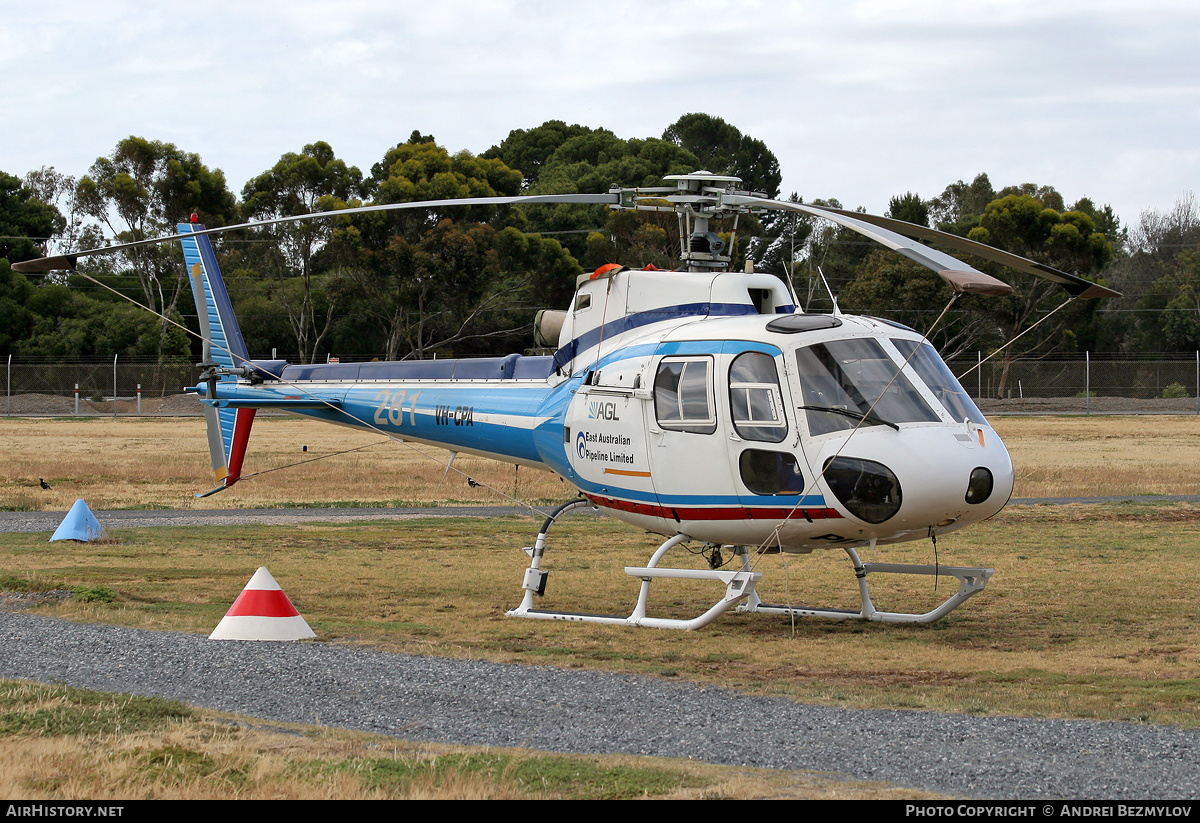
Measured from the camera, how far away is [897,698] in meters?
8.12

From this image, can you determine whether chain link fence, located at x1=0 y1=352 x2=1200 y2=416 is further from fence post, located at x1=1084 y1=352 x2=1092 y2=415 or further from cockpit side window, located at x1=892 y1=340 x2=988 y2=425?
cockpit side window, located at x1=892 y1=340 x2=988 y2=425

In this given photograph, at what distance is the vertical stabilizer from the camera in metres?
16.3

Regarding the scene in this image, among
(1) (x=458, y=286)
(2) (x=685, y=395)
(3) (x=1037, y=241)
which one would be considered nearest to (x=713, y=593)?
(2) (x=685, y=395)

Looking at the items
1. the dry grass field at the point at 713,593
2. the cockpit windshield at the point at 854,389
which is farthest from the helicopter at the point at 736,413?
the dry grass field at the point at 713,593

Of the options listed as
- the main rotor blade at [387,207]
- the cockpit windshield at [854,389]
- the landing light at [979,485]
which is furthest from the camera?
the main rotor blade at [387,207]

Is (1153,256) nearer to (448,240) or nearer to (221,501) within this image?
(448,240)

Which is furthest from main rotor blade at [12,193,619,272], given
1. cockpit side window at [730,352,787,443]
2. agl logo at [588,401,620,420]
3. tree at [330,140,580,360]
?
tree at [330,140,580,360]

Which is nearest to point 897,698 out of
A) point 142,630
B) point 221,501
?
point 142,630

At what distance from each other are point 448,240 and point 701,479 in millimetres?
40630

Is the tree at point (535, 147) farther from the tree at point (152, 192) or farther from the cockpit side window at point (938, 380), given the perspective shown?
the cockpit side window at point (938, 380)

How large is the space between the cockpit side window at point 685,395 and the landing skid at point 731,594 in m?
1.23

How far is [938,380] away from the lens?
34.6ft

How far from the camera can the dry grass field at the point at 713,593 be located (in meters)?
9.01
